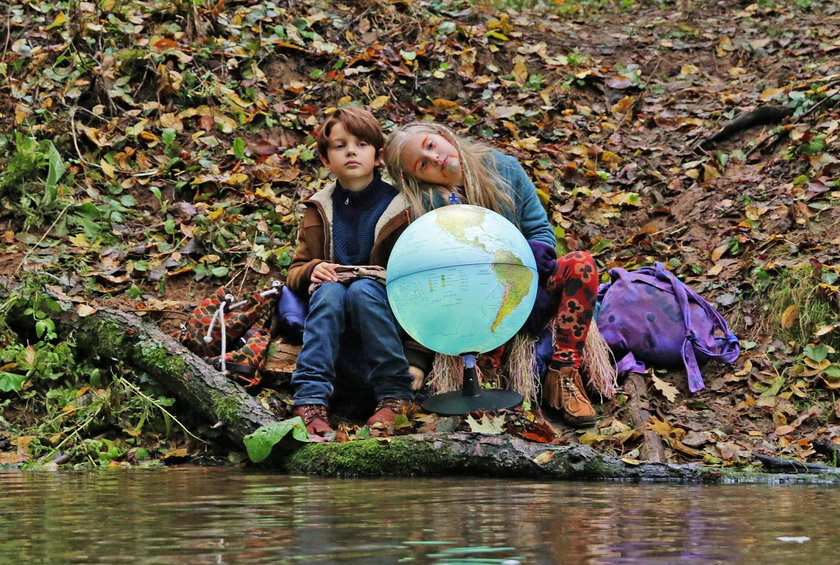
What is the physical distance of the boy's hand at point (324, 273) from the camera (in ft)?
17.1

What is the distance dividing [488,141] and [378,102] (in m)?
0.97

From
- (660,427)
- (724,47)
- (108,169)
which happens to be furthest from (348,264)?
(724,47)

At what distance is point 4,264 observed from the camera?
6.60 m

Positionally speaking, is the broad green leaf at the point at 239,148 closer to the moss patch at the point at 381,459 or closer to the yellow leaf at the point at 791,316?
the moss patch at the point at 381,459

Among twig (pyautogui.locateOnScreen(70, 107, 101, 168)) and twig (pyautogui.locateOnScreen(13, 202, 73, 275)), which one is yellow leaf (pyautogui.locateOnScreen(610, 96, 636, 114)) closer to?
twig (pyautogui.locateOnScreen(70, 107, 101, 168))

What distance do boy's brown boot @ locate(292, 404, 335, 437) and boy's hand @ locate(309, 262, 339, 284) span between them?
2.15 ft

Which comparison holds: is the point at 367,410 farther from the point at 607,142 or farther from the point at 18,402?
the point at 607,142

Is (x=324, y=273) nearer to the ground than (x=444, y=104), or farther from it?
nearer to the ground

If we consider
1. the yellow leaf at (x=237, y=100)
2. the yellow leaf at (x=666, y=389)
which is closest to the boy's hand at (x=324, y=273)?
the yellow leaf at (x=666, y=389)

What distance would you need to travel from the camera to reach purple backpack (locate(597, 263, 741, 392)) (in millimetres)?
5633

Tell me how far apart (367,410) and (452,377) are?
0.54m

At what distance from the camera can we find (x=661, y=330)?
566 cm

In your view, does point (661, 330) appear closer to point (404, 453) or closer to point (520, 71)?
point (404, 453)

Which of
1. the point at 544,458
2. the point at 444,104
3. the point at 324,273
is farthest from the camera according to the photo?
the point at 444,104
